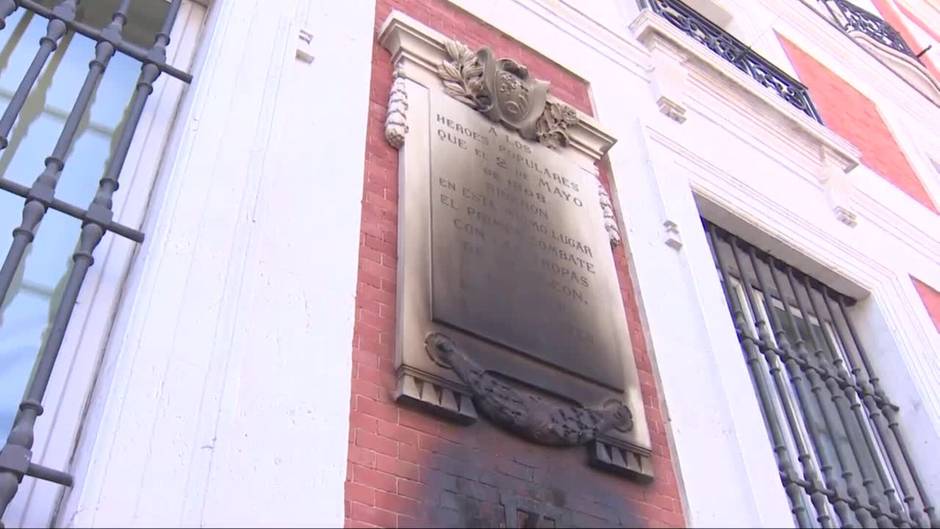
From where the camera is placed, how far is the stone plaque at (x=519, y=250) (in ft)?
14.8

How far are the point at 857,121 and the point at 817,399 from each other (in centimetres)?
488

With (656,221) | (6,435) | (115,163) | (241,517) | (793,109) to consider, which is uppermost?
(793,109)

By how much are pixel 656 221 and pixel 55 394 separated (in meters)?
3.62

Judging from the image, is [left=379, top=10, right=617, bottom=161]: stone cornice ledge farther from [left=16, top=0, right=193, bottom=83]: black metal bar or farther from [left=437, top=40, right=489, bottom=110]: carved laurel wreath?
[left=16, top=0, right=193, bottom=83]: black metal bar

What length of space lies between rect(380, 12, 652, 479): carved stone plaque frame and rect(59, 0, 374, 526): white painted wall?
30 cm

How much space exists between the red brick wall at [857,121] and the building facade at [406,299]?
2.81 meters

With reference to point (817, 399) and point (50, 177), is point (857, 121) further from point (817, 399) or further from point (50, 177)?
point (50, 177)

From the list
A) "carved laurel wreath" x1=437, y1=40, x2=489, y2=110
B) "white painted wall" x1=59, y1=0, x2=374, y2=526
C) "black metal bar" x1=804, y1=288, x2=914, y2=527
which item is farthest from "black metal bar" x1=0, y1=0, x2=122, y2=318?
"black metal bar" x1=804, y1=288, x2=914, y2=527

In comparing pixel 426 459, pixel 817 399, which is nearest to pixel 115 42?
pixel 426 459

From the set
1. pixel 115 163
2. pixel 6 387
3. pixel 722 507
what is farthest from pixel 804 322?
pixel 6 387

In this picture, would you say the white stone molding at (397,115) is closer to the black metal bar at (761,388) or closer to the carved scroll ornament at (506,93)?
the carved scroll ornament at (506,93)

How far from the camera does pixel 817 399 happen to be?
647 centimetres

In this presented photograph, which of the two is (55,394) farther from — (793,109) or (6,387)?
(793,109)

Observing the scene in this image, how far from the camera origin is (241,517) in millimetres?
3197
